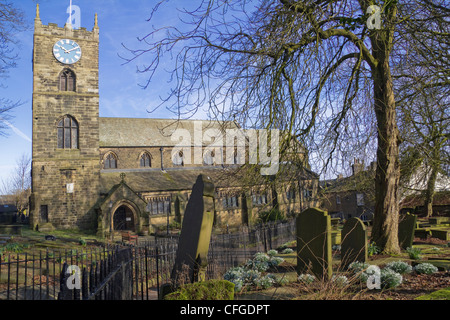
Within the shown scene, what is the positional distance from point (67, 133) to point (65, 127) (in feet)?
1.69

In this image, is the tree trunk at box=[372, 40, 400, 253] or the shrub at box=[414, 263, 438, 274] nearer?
the shrub at box=[414, 263, 438, 274]

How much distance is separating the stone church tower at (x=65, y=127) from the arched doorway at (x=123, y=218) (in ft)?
6.30

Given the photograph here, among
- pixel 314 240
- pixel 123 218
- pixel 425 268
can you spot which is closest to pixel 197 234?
pixel 314 240

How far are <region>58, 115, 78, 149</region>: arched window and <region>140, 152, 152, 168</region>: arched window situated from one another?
7566mm

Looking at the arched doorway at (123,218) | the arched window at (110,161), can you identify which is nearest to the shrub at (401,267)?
the arched doorway at (123,218)

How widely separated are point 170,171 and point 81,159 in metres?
9.54

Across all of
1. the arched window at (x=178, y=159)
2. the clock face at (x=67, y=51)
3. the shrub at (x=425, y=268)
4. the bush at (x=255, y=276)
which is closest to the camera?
the bush at (x=255, y=276)

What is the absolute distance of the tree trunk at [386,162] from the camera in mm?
9594

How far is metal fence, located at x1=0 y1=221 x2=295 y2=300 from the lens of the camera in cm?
566

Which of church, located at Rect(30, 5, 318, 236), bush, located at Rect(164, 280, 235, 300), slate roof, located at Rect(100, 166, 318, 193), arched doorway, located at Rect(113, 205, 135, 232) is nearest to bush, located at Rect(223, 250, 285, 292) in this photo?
bush, located at Rect(164, 280, 235, 300)

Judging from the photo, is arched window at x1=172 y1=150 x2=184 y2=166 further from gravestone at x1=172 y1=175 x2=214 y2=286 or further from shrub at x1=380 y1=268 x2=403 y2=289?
shrub at x1=380 y1=268 x2=403 y2=289

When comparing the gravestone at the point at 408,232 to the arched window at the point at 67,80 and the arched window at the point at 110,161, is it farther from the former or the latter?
the arched window at the point at 110,161
